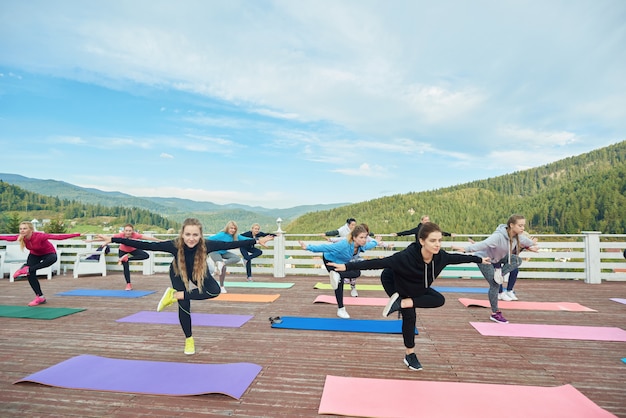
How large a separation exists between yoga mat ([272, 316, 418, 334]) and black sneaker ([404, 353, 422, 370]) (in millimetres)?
1173

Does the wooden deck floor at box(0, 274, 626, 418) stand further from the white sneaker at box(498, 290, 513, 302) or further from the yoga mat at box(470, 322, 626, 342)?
the white sneaker at box(498, 290, 513, 302)

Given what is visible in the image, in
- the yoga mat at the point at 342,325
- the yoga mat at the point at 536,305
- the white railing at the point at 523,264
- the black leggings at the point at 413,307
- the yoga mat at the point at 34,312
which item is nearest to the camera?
the black leggings at the point at 413,307

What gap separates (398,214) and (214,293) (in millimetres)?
106646

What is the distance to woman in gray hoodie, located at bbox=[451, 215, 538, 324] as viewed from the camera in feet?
18.3

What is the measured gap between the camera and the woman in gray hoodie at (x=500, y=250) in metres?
5.58

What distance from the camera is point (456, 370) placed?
3666 millimetres

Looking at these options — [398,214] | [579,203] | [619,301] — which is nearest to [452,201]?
[398,214]

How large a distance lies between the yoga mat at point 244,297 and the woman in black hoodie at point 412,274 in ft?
12.6

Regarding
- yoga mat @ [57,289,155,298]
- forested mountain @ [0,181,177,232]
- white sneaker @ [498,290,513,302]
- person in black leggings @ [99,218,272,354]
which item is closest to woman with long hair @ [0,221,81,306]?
yoga mat @ [57,289,155,298]

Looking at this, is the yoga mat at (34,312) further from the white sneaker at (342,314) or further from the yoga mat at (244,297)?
the white sneaker at (342,314)

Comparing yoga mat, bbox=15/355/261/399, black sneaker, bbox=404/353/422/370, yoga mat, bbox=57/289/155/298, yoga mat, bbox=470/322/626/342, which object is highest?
black sneaker, bbox=404/353/422/370

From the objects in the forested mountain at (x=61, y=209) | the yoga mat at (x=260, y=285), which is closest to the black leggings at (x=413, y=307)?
the yoga mat at (x=260, y=285)

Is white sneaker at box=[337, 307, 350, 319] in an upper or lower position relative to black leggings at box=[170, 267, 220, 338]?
lower

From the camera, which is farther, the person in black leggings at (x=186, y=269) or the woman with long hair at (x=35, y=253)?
the woman with long hair at (x=35, y=253)
